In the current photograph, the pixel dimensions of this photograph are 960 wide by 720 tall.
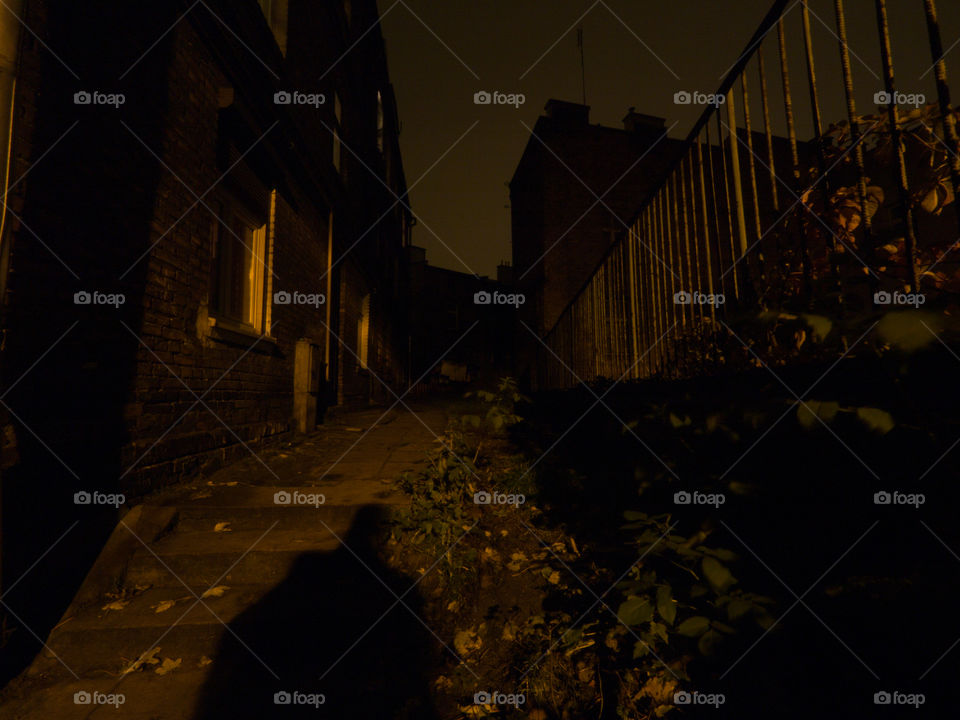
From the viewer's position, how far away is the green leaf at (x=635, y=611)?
1.99 meters

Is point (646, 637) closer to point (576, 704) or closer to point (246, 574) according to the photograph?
point (576, 704)

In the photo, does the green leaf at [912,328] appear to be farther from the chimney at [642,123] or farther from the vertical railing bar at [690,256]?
the chimney at [642,123]

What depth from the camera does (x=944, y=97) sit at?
4.42 ft

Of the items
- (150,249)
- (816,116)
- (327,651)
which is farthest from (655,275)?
(150,249)

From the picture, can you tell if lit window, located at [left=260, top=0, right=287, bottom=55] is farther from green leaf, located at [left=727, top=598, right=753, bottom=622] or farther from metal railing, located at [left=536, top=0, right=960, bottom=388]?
green leaf, located at [left=727, top=598, right=753, bottom=622]

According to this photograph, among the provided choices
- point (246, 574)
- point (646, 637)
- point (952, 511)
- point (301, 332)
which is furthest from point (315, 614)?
point (301, 332)

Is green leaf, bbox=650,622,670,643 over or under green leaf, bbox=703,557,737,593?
under

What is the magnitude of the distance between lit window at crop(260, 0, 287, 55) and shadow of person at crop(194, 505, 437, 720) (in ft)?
23.5

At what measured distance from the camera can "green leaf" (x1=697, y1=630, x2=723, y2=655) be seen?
174 centimetres

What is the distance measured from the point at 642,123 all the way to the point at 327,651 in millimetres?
22878

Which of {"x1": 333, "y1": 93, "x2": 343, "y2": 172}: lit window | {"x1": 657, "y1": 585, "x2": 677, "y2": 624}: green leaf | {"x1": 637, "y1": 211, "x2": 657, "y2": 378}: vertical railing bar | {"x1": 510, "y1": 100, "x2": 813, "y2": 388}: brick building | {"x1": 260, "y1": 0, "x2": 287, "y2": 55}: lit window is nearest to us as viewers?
{"x1": 657, "y1": 585, "x2": 677, "y2": 624}: green leaf

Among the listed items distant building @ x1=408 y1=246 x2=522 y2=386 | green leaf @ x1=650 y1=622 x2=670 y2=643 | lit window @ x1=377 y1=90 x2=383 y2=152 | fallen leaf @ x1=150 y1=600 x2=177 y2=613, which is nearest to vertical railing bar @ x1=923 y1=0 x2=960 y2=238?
green leaf @ x1=650 y1=622 x2=670 y2=643

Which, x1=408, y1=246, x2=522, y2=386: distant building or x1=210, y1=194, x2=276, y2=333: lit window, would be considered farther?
x1=408, y1=246, x2=522, y2=386: distant building

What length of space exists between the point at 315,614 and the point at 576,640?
1468 mm
